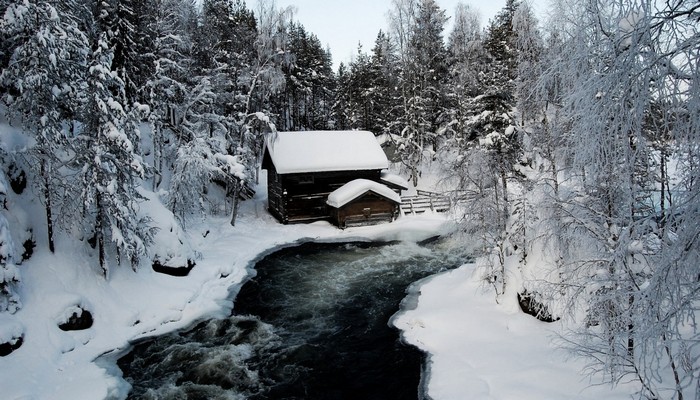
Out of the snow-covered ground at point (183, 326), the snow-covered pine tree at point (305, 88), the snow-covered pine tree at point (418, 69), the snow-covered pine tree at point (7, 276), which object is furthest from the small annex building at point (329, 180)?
the snow-covered pine tree at point (7, 276)

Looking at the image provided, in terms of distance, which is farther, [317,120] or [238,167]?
[317,120]

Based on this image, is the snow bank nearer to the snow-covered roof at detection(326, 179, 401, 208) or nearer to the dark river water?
the dark river water

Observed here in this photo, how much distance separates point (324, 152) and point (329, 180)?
2.02 metres

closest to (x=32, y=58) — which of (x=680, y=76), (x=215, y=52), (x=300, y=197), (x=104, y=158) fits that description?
(x=104, y=158)

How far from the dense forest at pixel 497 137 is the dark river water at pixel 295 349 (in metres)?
3.91

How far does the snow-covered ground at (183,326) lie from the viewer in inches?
348

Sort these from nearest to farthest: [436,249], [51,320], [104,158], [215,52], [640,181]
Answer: [640,181] → [51,320] → [104,158] → [436,249] → [215,52]

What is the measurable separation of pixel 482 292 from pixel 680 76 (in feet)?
36.1

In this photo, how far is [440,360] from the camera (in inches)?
400

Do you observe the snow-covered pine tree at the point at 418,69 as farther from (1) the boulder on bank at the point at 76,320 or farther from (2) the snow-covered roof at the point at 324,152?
(1) the boulder on bank at the point at 76,320

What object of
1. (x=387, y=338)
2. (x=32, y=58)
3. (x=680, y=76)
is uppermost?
(x=32, y=58)

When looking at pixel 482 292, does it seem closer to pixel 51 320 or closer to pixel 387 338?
pixel 387 338

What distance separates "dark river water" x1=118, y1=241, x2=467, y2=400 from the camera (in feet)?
31.4

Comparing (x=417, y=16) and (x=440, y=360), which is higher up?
(x=417, y=16)
